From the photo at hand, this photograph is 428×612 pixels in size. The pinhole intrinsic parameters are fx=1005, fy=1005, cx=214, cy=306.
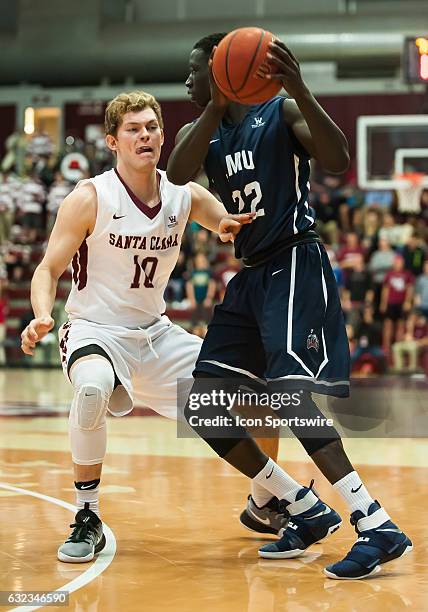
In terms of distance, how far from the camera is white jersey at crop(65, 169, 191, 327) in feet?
16.5

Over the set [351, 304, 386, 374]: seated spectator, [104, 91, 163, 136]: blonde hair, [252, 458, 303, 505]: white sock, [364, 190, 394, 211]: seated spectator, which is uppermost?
[104, 91, 163, 136]: blonde hair

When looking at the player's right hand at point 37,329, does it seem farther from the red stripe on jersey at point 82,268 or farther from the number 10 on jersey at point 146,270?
the number 10 on jersey at point 146,270

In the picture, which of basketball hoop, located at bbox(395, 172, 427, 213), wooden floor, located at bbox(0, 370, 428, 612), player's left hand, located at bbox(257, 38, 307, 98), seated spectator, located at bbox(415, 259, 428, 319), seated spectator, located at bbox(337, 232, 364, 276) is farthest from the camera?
basketball hoop, located at bbox(395, 172, 427, 213)

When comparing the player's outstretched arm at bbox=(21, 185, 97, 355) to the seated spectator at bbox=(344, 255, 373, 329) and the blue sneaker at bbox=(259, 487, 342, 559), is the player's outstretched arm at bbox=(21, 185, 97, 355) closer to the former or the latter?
the blue sneaker at bbox=(259, 487, 342, 559)

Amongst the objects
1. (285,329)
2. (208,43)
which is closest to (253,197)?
(285,329)

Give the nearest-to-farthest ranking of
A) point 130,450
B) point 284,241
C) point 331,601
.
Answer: point 331,601 → point 284,241 → point 130,450

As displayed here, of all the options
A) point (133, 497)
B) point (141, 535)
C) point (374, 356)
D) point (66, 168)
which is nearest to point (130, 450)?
point (133, 497)

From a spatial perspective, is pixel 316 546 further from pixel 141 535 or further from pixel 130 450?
pixel 130 450

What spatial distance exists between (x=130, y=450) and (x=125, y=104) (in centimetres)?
376

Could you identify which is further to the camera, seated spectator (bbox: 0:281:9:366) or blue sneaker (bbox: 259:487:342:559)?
seated spectator (bbox: 0:281:9:366)

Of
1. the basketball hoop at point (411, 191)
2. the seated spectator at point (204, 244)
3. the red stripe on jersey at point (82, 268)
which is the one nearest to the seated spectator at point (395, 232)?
the basketball hoop at point (411, 191)

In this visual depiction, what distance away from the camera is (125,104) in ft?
16.6

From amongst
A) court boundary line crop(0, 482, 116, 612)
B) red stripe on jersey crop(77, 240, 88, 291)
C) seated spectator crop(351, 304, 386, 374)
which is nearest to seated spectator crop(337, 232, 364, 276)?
seated spectator crop(351, 304, 386, 374)

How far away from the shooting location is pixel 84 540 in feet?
15.2
